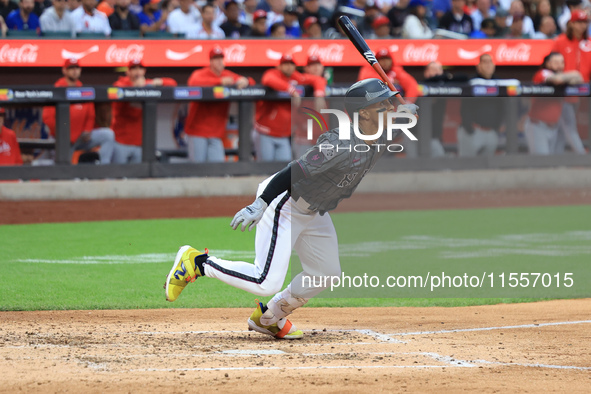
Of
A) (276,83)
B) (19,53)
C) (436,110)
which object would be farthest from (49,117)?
(436,110)

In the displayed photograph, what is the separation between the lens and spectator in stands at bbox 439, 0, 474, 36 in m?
16.8

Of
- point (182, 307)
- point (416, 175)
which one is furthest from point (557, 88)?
point (182, 307)

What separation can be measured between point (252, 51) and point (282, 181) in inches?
381

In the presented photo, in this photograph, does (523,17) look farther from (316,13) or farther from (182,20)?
(182,20)

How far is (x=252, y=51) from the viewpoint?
14688 mm

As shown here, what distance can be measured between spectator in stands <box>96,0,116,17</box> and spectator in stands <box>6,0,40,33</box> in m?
1.13

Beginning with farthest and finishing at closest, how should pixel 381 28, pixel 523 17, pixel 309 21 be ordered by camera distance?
pixel 523 17 → pixel 381 28 → pixel 309 21

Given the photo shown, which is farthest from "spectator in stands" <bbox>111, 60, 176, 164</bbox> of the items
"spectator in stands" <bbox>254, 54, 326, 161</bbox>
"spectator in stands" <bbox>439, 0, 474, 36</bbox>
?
"spectator in stands" <bbox>439, 0, 474, 36</bbox>

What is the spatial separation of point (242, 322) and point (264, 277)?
4.11 feet

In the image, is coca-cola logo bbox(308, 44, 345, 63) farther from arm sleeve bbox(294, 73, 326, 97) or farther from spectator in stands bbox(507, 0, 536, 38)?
spectator in stands bbox(507, 0, 536, 38)

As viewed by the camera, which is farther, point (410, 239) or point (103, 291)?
point (410, 239)

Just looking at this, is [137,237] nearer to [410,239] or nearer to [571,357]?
[410,239]

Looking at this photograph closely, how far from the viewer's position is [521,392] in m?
4.45

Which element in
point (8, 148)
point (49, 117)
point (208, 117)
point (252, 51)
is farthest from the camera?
point (252, 51)
